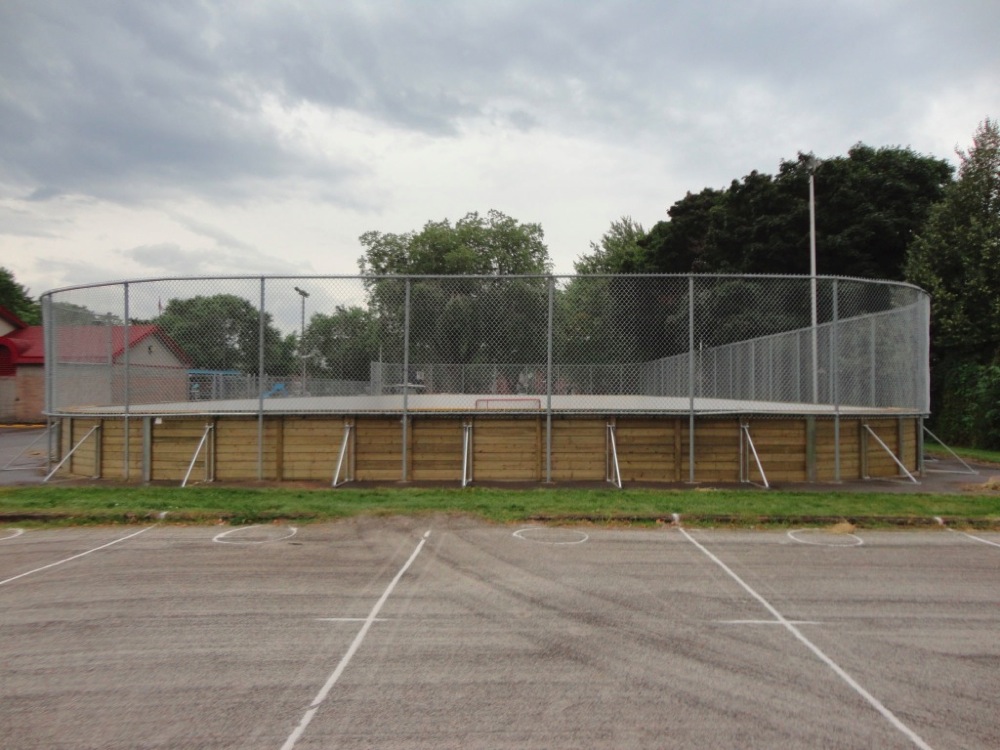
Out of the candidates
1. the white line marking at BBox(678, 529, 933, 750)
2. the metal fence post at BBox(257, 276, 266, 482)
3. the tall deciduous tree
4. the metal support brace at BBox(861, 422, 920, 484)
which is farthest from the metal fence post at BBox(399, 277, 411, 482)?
the tall deciduous tree

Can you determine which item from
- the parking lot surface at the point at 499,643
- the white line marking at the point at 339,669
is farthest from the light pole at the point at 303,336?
the white line marking at the point at 339,669

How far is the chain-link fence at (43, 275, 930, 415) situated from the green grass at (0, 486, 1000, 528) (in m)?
1.71

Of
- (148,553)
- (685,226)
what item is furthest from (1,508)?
(685,226)

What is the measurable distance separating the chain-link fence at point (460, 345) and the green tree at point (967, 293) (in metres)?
11.7

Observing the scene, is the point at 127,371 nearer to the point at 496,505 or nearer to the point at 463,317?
the point at 463,317

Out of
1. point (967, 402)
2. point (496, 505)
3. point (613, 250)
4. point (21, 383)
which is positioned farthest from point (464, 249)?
point (496, 505)

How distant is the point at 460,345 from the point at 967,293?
20.9 metres

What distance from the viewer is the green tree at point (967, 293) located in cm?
2362

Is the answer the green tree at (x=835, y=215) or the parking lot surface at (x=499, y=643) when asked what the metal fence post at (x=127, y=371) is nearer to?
the parking lot surface at (x=499, y=643)

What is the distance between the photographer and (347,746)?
382 cm

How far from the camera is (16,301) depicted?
72438 millimetres

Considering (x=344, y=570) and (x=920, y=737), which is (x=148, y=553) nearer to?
(x=344, y=570)

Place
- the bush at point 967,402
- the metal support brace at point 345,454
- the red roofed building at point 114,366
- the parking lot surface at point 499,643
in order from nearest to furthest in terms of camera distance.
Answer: the parking lot surface at point 499,643, the metal support brace at point 345,454, the red roofed building at point 114,366, the bush at point 967,402

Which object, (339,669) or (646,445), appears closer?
(339,669)
